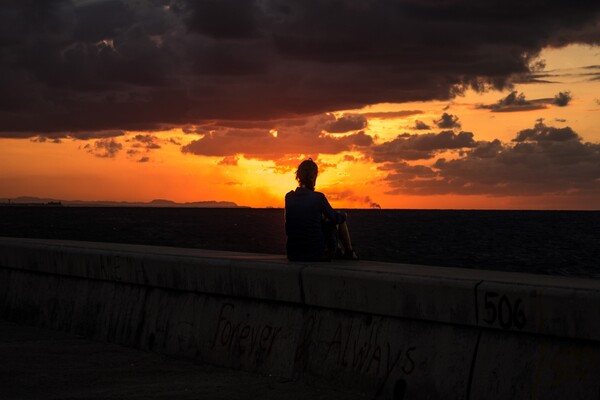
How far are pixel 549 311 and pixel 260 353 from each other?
2.93m

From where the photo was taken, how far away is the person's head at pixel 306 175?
30.2ft

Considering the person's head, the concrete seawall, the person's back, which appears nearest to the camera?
the concrete seawall

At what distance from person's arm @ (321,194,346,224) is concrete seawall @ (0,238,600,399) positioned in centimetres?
87

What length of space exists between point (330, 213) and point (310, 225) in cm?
24

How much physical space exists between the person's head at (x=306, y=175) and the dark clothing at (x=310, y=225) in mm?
198

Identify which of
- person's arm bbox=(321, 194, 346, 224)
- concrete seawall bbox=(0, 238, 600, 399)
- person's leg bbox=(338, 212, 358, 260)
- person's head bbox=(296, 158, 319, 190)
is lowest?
concrete seawall bbox=(0, 238, 600, 399)

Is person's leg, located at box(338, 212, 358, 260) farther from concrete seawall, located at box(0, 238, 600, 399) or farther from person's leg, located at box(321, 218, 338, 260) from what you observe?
concrete seawall, located at box(0, 238, 600, 399)

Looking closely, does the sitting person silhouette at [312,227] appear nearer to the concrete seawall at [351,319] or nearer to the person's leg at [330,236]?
the person's leg at [330,236]

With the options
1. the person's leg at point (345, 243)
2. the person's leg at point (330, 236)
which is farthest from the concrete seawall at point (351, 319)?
the person's leg at point (345, 243)

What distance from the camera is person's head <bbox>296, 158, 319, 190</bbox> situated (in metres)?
9.22

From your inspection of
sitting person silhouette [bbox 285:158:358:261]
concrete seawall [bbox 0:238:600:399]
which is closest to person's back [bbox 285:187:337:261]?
sitting person silhouette [bbox 285:158:358:261]

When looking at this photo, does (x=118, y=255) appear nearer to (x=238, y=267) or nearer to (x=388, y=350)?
(x=238, y=267)

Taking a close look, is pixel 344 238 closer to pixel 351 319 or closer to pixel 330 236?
pixel 330 236

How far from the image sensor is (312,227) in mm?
8773
